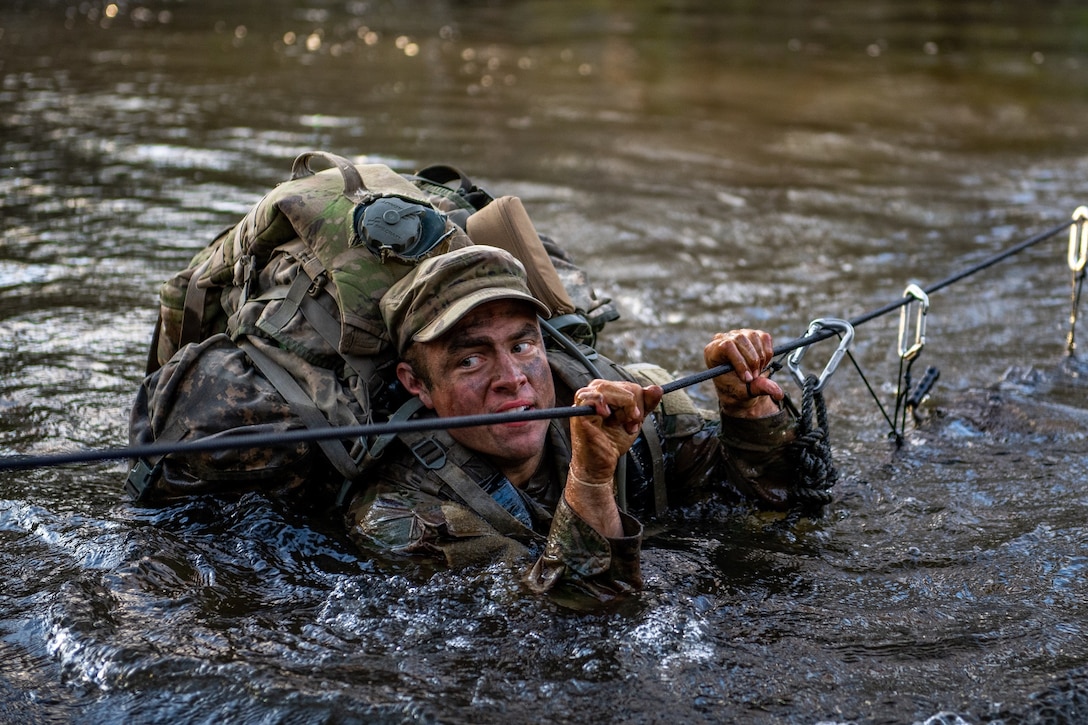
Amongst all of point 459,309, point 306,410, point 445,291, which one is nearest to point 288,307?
point 306,410

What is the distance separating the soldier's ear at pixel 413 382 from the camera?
4820mm

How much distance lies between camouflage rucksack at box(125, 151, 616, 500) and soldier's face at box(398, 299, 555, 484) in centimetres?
34

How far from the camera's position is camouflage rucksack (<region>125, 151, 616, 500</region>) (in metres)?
4.80

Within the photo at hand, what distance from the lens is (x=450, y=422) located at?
374 cm

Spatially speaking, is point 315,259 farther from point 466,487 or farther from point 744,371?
point 744,371

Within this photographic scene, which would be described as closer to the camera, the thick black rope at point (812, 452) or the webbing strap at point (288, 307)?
the webbing strap at point (288, 307)

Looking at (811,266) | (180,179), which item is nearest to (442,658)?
(811,266)

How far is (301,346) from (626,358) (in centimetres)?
341

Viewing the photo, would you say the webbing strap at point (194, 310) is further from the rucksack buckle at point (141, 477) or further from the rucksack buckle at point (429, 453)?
the rucksack buckle at point (429, 453)

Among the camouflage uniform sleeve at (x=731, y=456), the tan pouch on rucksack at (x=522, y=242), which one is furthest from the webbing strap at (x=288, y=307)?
the camouflage uniform sleeve at (x=731, y=456)

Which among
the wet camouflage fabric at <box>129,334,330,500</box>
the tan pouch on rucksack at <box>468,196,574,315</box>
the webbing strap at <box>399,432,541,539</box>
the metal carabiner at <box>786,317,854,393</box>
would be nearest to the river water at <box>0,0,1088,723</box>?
the webbing strap at <box>399,432,541,539</box>

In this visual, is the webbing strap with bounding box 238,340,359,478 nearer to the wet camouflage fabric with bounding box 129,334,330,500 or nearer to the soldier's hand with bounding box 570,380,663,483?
the wet camouflage fabric with bounding box 129,334,330,500

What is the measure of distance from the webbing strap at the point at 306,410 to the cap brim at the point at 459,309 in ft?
1.68

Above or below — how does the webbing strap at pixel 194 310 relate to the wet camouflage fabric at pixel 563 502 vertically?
above
